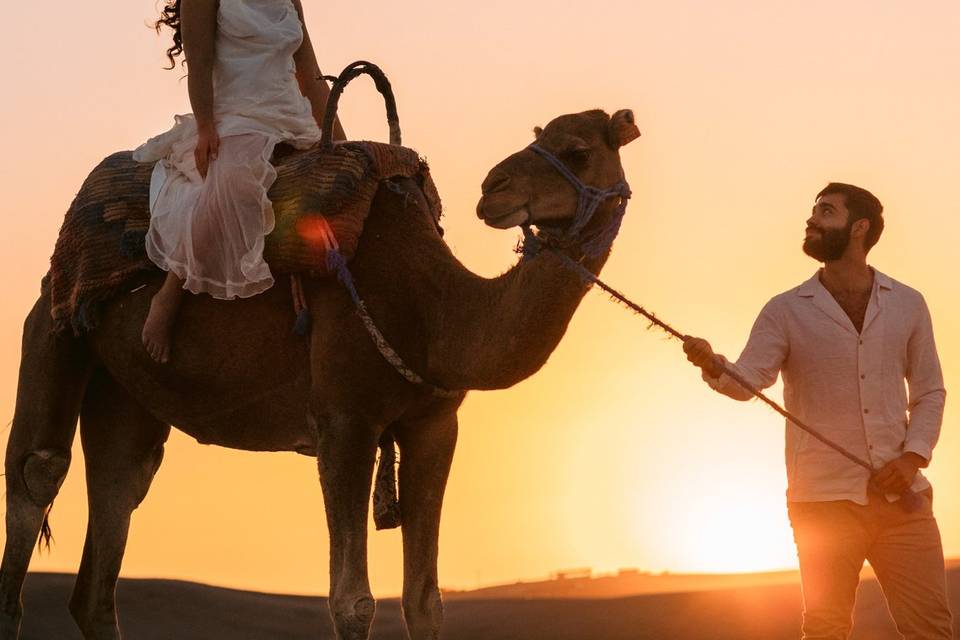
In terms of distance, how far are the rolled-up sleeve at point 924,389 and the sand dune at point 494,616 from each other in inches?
283

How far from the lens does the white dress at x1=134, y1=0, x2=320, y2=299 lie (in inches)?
343

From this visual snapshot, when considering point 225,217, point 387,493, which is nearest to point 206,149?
point 225,217

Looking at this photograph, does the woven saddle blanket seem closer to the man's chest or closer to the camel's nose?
the camel's nose

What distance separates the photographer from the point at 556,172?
765 centimetres

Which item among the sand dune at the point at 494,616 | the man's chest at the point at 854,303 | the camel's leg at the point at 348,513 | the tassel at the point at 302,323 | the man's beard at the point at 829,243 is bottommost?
the sand dune at the point at 494,616

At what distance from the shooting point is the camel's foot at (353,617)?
812 centimetres

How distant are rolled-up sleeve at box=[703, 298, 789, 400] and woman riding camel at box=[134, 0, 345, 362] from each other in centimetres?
222

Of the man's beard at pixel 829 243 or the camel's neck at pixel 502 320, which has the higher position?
the man's beard at pixel 829 243

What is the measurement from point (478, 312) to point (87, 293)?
8.00 ft

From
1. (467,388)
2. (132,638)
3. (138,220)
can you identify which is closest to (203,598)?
(132,638)

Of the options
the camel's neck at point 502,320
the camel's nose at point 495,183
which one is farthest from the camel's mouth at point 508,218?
the camel's neck at point 502,320

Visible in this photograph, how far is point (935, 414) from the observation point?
8.12 meters

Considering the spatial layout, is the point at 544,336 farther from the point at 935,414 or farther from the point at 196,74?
the point at 196,74

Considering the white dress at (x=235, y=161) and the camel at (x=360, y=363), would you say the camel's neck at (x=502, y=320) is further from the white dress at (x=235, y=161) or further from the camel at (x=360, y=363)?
the white dress at (x=235, y=161)
